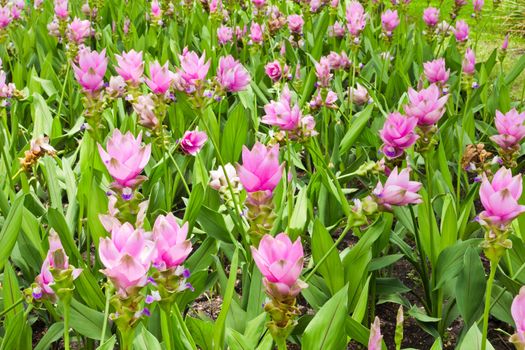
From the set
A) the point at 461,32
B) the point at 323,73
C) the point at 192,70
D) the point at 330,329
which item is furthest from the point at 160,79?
the point at 461,32

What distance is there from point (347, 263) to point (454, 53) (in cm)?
253

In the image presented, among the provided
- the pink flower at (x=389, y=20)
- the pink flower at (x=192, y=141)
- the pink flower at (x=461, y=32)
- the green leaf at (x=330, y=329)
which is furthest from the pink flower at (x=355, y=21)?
the green leaf at (x=330, y=329)

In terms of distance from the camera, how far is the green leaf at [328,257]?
70.6 inches

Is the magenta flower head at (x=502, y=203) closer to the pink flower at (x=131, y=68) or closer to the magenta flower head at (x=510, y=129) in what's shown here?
the magenta flower head at (x=510, y=129)

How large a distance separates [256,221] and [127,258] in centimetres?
38

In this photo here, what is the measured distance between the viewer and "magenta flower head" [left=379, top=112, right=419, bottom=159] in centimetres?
176

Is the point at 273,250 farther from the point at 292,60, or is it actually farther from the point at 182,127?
the point at 292,60

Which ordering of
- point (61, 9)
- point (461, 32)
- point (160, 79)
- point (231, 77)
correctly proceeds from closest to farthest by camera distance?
point (160, 79) < point (231, 77) < point (61, 9) < point (461, 32)

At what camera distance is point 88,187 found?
6.82 feet

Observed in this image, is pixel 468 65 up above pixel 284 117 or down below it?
below

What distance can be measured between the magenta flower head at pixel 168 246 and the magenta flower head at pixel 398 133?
33.2 inches

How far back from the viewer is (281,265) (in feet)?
3.28

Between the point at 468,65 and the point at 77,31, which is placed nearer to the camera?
the point at 468,65

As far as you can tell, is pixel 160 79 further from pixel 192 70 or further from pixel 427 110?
pixel 427 110
